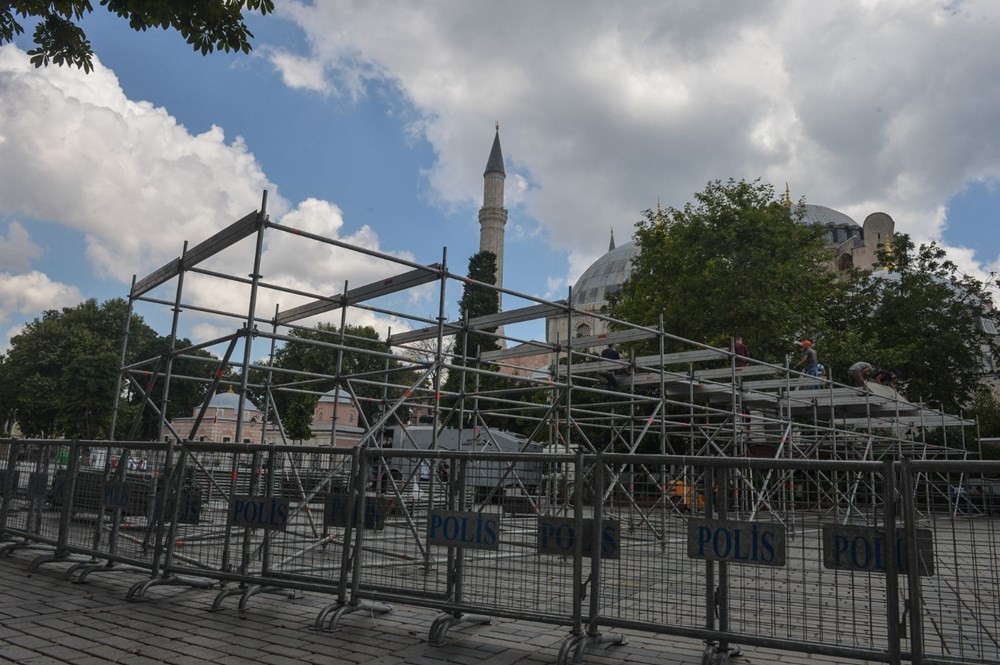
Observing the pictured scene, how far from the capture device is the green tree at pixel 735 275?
89.3 feet

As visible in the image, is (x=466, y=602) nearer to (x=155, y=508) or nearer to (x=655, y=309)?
(x=155, y=508)

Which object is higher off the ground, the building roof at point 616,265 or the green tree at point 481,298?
the building roof at point 616,265

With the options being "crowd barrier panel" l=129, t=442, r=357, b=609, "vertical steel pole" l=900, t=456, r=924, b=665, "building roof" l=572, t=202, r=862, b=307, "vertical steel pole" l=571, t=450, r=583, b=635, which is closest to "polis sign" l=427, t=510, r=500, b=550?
"vertical steel pole" l=571, t=450, r=583, b=635

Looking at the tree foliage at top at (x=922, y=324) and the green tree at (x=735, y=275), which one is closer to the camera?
the green tree at (x=735, y=275)

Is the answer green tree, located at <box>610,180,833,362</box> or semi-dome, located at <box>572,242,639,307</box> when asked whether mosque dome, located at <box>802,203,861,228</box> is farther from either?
green tree, located at <box>610,180,833,362</box>

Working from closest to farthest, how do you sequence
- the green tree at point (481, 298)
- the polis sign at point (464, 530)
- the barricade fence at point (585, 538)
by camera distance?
the barricade fence at point (585, 538) → the polis sign at point (464, 530) → the green tree at point (481, 298)

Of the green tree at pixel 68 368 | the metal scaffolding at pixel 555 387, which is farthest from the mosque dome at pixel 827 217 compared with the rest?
the green tree at pixel 68 368

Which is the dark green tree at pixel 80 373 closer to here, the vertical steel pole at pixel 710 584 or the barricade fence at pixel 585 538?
the barricade fence at pixel 585 538

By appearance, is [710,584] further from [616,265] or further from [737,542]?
[616,265]

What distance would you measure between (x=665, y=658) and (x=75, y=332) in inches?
2211

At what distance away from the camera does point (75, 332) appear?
5219 cm

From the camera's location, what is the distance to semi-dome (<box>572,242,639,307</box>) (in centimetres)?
8638

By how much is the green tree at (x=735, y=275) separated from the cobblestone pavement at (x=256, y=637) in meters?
22.7

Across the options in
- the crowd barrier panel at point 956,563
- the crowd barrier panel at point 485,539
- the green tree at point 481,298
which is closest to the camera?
the crowd barrier panel at point 956,563
